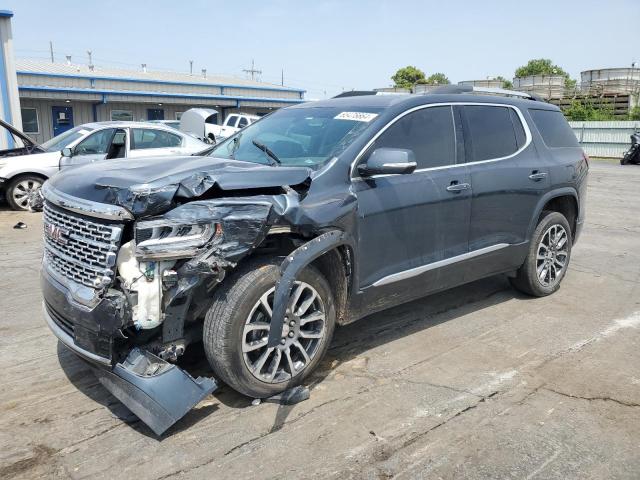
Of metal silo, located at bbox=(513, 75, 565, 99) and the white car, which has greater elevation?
metal silo, located at bbox=(513, 75, 565, 99)

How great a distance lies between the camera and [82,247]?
129 inches

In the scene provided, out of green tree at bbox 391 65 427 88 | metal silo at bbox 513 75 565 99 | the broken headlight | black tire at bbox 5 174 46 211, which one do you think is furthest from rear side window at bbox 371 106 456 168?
green tree at bbox 391 65 427 88

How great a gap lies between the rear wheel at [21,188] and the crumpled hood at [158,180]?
7.91 meters

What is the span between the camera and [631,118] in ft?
119

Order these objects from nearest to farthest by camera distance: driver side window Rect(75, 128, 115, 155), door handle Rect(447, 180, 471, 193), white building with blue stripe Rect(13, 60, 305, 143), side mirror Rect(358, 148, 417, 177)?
1. side mirror Rect(358, 148, 417, 177)
2. door handle Rect(447, 180, 471, 193)
3. driver side window Rect(75, 128, 115, 155)
4. white building with blue stripe Rect(13, 60, 305, 143)

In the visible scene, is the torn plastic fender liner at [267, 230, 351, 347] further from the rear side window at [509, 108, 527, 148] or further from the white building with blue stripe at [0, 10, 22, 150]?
the white building with blue stripe at [0, 10, 22, 150]

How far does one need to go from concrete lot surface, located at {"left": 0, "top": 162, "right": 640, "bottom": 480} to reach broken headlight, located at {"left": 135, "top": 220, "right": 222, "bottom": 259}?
1058 millimetres

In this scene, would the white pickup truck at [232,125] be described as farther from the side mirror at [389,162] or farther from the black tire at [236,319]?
the black tire at [236,319]

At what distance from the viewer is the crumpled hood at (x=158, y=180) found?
3084 millimetres

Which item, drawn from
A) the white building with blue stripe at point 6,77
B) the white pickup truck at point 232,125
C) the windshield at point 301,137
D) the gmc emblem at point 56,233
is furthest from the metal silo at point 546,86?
the gmc emblem at point 56,233

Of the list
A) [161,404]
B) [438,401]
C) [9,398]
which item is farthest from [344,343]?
[9,398]

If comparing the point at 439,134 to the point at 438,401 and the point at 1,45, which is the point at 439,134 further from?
the point at 1,45

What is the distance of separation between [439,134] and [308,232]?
65.5 inches

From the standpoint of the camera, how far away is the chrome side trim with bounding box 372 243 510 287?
13.6ft
